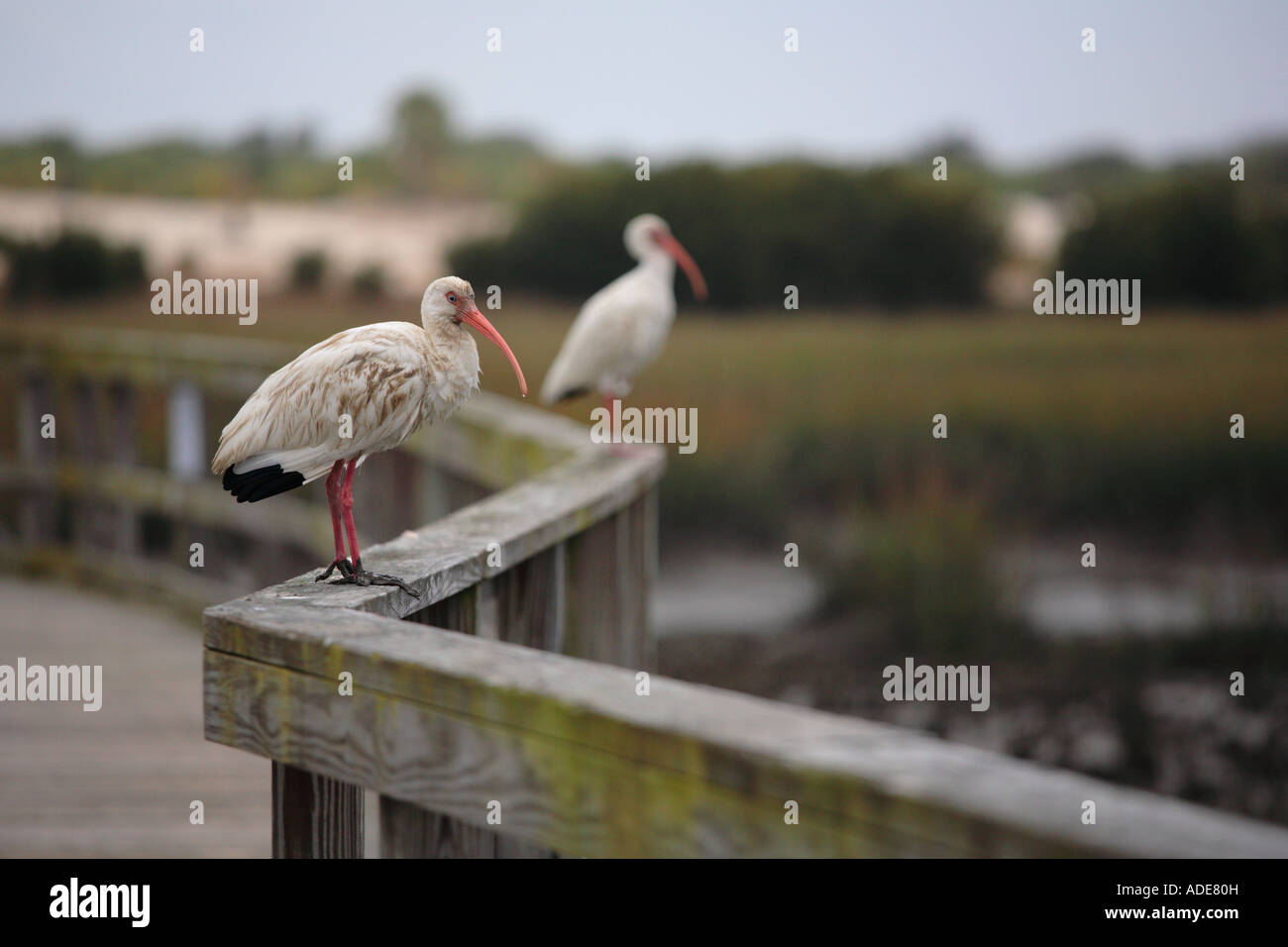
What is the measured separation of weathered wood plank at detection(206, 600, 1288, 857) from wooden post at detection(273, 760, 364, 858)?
0.08 m

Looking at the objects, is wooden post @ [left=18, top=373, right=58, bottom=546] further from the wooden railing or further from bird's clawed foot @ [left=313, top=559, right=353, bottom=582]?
bird's clawed foot @ [left=313, top=559, right=353, bottom=582]

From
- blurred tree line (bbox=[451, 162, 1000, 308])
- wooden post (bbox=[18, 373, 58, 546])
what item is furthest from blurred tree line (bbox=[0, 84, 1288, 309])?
wooden post (bbox=[18, 373, 58, 546])

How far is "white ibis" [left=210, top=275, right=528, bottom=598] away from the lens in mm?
2049

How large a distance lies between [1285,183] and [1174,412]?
15.2 feet

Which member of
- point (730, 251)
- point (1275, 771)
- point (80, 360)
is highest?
point (730, 251)

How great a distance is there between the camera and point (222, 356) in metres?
5.75

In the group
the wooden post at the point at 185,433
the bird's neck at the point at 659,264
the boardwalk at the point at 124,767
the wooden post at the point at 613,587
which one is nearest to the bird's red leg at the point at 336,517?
the wooden post at the point at 613,587

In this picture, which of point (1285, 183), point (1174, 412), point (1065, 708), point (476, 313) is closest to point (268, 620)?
point (476, 313)

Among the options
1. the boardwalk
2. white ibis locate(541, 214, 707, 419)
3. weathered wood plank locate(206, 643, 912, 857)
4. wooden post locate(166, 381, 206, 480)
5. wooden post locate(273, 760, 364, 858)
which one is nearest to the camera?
weathered wood plank locate(206, 643, 912, 857)

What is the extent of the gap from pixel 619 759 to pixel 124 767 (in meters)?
3.00

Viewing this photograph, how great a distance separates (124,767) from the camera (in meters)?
3.88
